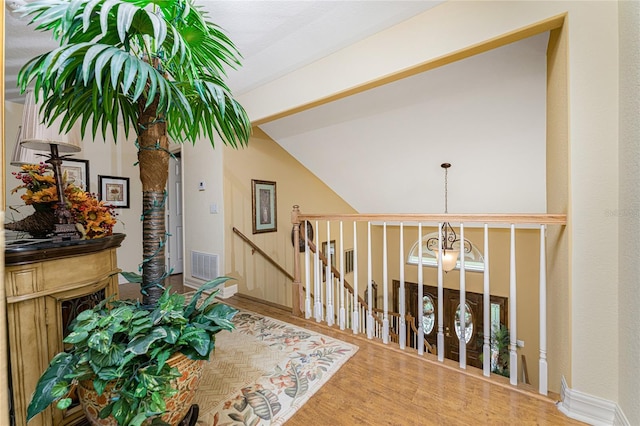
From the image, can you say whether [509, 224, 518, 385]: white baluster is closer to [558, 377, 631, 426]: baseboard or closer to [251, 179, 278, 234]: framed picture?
[558, 377, 631, 426]: baseboard

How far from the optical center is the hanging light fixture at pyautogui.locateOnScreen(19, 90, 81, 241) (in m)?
1.31

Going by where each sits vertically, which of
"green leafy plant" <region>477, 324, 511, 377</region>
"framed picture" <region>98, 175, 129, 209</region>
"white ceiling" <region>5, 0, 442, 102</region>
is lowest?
"green leafy plant" <region>477, 324, 511, 377</region>

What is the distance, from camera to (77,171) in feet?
11.5

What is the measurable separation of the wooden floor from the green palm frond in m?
1.59

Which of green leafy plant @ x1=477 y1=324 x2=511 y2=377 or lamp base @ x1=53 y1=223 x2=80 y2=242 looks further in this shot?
green leafy plant @ x1=477 y1=324 x2=511 y2=377

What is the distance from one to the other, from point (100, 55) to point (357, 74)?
6.08 feet

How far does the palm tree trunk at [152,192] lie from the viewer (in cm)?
119

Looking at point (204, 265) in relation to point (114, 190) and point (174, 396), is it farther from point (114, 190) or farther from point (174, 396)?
point (174, 396)

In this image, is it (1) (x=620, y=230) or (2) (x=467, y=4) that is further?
(2) (x=467, y=4)

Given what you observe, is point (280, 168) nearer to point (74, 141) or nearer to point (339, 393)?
point (74, 141)

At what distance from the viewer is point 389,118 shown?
3.29 meters

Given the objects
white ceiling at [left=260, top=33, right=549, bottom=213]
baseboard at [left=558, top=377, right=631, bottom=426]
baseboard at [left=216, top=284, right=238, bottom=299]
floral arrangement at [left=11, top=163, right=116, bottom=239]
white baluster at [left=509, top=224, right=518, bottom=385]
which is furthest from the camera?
baseboard at [left=216, top=284, right=238, bottom=299]

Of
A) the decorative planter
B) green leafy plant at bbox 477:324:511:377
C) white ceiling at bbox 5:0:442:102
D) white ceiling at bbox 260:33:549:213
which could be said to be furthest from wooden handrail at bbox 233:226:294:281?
green leafy plant at bbox 477:324:511:377

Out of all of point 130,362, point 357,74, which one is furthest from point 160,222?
point 357,74
